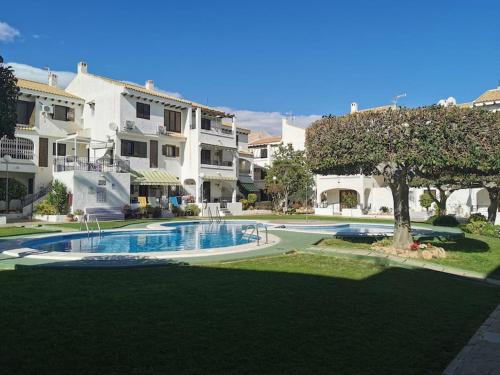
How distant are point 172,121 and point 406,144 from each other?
120 feet

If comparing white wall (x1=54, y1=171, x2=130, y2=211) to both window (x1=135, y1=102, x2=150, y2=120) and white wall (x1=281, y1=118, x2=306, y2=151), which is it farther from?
white wall (x1=281, y1=118, x2=306, y2=151)

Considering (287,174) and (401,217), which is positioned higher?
(287,174)

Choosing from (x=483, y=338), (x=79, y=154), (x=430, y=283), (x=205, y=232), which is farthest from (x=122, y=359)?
(x=79, y=154)

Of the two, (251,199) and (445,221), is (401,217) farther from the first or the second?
(251,199)

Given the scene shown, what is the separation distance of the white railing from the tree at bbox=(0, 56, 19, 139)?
96.9ft

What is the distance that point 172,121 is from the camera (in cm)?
4841

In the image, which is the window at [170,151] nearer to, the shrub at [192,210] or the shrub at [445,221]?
the shrub at [192,210]

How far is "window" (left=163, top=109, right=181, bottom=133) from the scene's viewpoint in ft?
156

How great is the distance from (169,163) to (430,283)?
39.2 m

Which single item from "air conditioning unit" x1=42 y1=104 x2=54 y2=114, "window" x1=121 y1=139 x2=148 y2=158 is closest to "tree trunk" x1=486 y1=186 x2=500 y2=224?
"window" x1=121 y1=139 x2=148 y2=158

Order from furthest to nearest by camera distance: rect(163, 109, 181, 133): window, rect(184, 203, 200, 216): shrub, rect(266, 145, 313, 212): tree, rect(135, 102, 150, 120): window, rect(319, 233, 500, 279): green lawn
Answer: rect(266, 145, 313, 212): tree, rect(163, 109, 181, 133): window, rect(184, 203, 200, 216): shrub, rect(135, 102, 150, 120): window, rect(319, 233, 500, 279): green lawn

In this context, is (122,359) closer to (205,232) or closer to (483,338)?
(483,338)

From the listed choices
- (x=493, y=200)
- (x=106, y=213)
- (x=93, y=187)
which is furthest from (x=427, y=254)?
(x=93, y=187)

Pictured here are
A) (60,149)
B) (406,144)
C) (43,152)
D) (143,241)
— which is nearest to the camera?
(406,144)
